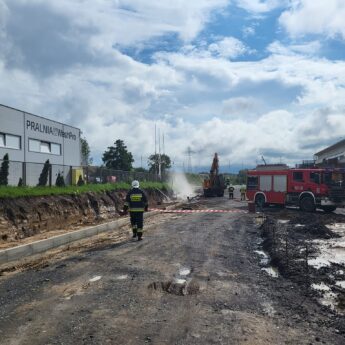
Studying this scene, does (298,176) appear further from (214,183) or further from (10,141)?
(214,183)

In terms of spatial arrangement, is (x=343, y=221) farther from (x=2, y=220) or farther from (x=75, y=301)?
(x=75, y=301)

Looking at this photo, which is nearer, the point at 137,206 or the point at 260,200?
the point at 137,206

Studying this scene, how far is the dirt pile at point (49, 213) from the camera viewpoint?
1698cm

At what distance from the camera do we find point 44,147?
36625 millimetres

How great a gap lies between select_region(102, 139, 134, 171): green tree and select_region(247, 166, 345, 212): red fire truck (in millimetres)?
41396

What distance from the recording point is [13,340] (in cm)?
558

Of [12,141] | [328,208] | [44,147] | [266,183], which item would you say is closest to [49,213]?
[12,141]

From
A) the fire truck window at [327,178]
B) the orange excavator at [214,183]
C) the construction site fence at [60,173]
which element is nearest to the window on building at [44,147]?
the construction site fence at [60,173]

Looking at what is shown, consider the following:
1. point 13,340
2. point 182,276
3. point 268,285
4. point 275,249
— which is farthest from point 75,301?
point 275,249

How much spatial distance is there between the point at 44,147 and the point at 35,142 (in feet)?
5.38

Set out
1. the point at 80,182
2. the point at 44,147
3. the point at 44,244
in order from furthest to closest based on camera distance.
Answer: the point at 44,147
the point at 80,182
the point at 44,244

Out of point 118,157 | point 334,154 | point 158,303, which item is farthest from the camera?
point 118,157

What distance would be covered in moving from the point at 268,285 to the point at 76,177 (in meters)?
21.3

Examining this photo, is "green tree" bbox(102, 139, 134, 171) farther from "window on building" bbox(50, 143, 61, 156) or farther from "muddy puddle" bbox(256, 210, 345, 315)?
"muddy puddle" bbox(256, 210, 345, 315)
